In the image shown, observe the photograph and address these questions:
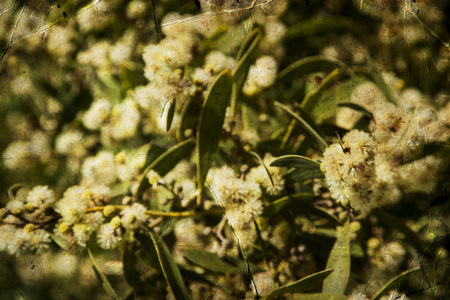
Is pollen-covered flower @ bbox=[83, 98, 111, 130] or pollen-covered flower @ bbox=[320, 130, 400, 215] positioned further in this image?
pollen-covered flower @ bbox=[83, 98, 111, 130]

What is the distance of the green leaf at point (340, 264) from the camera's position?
654mm

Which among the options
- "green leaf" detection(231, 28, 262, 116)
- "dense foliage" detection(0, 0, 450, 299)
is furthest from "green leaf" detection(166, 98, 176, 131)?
"green leaf" detection(231, 28, 262, 116)

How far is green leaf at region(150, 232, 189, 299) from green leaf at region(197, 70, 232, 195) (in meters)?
0.13

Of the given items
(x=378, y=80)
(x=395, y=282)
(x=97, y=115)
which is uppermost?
(x=97, y=115)

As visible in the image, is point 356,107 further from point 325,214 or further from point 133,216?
point 133,216

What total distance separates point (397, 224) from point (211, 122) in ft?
1.38

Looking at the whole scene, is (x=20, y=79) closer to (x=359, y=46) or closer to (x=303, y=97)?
(x=303, y=97)

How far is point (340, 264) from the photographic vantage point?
0.65 metres

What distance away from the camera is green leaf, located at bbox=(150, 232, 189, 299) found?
65cm

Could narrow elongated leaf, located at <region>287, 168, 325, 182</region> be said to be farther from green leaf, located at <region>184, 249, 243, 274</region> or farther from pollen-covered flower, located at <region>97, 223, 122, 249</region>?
pollen-covered flower, located at <region>97, 223, 122, 249</region>

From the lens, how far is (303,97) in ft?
2.33

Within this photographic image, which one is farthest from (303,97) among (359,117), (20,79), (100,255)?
(20,79)

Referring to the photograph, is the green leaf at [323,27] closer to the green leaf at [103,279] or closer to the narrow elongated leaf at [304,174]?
the narrow elongated leaf at [304,174]

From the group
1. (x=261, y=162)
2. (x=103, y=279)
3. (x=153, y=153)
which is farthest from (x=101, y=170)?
(x=261, y=162)
